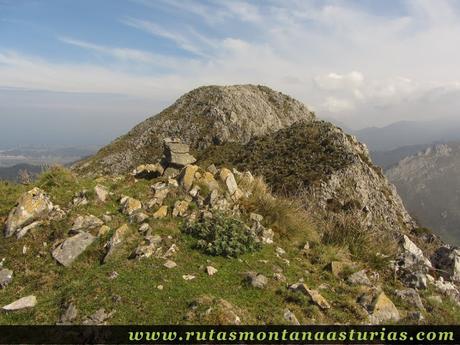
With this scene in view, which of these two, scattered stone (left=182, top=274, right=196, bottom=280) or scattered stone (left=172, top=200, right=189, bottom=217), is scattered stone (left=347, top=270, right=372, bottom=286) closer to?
scattered stone (left=182, top=274, right=196, bottom=280)

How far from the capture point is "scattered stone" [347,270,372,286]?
1025 centimetres

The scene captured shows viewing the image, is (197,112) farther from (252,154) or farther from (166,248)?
(166,248)

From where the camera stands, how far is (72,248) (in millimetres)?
11062

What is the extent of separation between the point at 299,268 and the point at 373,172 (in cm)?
2939

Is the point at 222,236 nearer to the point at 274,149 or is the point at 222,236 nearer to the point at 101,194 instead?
the point at 101,194

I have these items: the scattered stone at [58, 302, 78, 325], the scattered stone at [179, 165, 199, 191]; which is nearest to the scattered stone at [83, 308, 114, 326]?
the scattered stone at [58, 302, 78, 325]

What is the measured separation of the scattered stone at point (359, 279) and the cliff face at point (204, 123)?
4604cm

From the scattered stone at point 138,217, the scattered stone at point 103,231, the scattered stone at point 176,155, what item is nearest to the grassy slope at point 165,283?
the scattered stone at point 103,231

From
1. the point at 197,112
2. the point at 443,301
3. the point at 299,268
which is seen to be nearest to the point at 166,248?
the point at 299,268

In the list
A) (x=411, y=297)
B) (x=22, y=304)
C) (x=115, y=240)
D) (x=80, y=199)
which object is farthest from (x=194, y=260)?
(x=411, y=297)

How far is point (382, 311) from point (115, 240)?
7495mm

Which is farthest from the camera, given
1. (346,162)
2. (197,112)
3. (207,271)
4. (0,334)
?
(197,112)

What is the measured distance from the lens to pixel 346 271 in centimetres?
1074

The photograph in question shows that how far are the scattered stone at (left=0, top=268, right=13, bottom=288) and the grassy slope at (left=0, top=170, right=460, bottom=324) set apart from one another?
14 centimetres
